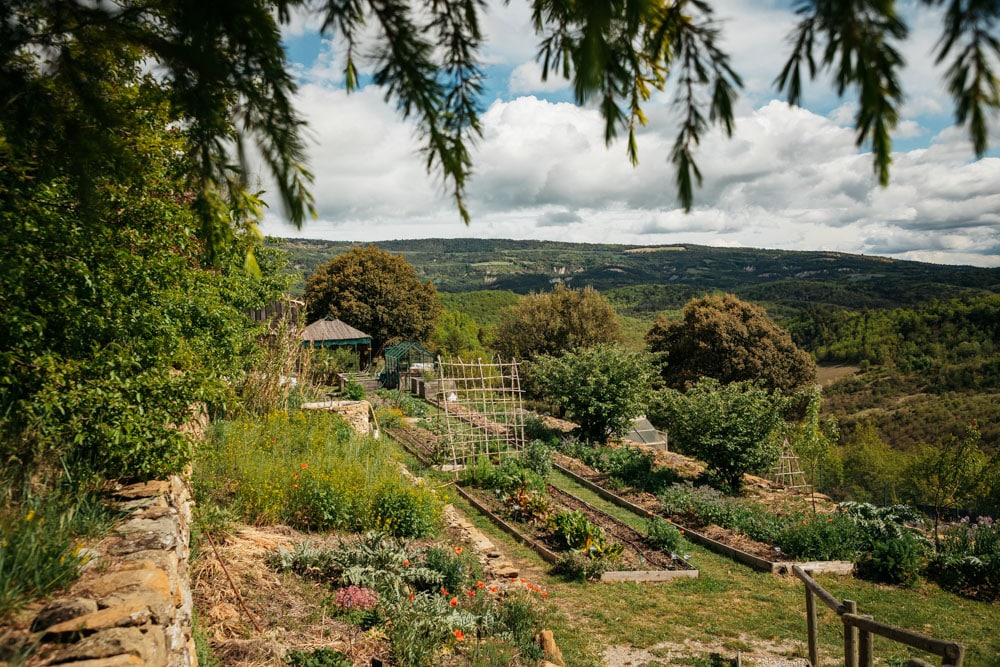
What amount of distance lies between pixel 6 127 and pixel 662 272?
128 metres

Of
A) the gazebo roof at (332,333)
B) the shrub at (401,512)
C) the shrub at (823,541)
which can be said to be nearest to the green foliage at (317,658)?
the shrub at (401,512)

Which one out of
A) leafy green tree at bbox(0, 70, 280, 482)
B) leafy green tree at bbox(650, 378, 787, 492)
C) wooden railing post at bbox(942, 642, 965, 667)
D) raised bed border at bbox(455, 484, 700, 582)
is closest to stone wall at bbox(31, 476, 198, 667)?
leafy green tree at bbox(0, 70, 280, 482)

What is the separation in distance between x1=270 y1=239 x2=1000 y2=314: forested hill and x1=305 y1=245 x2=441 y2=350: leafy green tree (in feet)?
58.5

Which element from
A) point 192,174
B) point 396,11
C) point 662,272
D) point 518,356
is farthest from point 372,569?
point 662,272

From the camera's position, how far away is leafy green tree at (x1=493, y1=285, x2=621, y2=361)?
26.7 metres

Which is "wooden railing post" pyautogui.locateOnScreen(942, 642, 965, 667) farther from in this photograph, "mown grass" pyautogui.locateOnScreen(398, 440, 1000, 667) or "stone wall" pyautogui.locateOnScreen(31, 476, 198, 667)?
"stone wall" pyautogui.locateOnScreen(31, 476, 198, 667)

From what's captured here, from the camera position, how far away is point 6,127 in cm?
222

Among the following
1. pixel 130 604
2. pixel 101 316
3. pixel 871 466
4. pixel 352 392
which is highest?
pixel 101 316

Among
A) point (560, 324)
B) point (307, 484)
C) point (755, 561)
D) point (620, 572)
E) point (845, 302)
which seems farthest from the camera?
point (845, 302)

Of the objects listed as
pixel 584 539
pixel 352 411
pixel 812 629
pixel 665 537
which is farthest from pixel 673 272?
pixel 812 629

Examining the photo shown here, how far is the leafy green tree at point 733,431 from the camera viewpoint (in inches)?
460

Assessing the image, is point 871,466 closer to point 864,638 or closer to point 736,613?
point 736,613

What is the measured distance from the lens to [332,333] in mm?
24734

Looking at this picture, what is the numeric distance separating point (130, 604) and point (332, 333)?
23.2m
